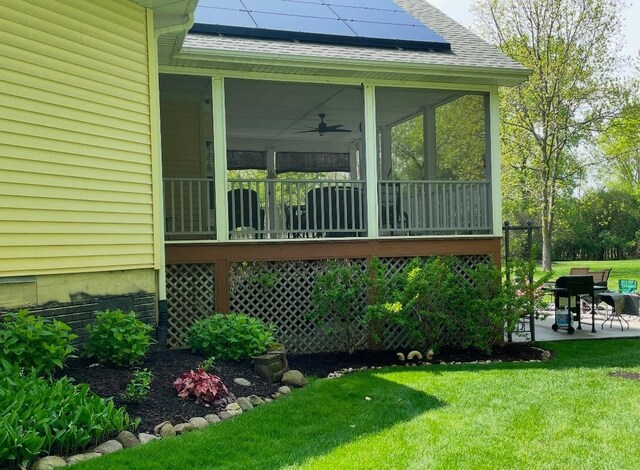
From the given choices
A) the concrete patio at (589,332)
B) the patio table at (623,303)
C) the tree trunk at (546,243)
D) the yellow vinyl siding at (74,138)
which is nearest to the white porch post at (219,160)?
the yellow vinyl siding at (74,138)

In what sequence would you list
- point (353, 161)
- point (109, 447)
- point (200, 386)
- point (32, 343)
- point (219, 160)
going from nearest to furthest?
point (109, 447), point (32, 343), point (200, 386), point (219, 160), point (353, 161)

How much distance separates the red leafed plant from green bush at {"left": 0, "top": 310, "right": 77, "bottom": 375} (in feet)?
3.13

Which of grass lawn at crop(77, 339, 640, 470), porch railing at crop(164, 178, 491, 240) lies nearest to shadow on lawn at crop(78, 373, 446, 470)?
grass lawn at crop(77, 339, 640, 470)

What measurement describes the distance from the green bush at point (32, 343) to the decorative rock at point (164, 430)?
911 mm

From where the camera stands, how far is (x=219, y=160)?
7.96m

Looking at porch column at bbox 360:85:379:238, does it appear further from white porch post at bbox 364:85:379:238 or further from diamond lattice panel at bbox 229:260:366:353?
diamond lattice panel at bbox 229:260:366:353

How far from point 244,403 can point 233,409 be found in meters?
0.18

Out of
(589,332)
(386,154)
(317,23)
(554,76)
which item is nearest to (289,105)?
(317,23)

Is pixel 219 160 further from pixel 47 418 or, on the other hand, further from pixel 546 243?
pixel 546 243

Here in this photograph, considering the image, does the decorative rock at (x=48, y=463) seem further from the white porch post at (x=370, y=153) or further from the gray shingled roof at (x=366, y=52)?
the white porch post at (x=370, y=153)

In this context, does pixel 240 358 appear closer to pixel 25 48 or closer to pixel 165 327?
pixel 165 327

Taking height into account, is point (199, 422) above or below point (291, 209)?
below

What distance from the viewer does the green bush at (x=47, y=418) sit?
11.5 feet

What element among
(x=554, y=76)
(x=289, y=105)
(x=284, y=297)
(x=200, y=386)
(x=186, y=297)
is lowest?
(x=200, y=386)
